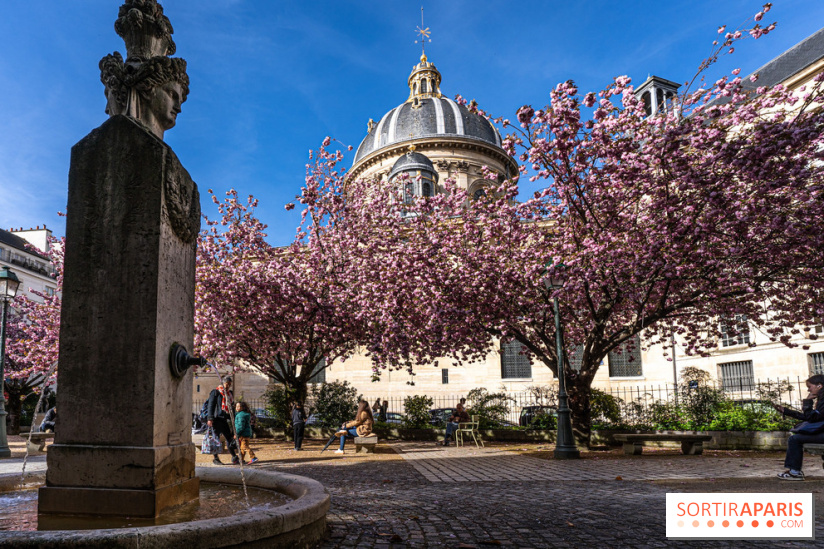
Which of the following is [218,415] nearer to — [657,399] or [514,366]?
[657,399]

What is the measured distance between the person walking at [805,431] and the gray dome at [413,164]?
44.3 metres

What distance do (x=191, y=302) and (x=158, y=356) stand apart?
88 centimetres

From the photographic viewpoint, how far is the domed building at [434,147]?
53.7 m

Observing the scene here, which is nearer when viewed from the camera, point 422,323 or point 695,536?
point 695,536

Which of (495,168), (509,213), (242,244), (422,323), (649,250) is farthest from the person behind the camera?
(495,168)

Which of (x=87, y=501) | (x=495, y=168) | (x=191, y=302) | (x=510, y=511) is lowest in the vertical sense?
(x=510, y=511)

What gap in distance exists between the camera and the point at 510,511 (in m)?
6.34

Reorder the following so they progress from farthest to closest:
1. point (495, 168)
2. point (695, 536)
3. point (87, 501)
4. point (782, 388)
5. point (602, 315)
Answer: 1. point (495, 168)
2. point (782, 388)
3. point (602, 315)
4. point (695, 536)
5. point (87, 501)

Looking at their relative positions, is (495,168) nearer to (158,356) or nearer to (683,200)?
(683,200)

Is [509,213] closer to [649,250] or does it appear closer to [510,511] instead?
[649,250]

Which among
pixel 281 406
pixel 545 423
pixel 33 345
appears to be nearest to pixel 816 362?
pixel 545 423

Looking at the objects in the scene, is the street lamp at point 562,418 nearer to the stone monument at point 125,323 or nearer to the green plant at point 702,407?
the green plant at point 702,407

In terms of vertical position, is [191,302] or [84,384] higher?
[191,302]

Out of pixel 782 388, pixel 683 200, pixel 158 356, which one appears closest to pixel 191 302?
pixel 158 356
